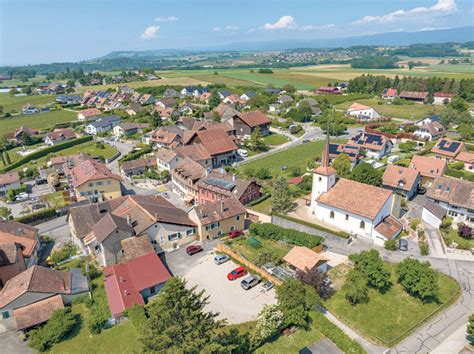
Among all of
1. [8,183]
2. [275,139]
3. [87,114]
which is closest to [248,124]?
[275,139]

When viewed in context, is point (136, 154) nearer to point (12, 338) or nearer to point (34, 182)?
point (34, 182)

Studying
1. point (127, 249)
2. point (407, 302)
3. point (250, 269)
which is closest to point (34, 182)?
point (127, 249)

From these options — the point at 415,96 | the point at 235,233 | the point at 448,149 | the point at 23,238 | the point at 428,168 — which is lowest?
the point at 235,233

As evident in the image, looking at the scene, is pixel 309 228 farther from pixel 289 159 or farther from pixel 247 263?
pixel 289 159

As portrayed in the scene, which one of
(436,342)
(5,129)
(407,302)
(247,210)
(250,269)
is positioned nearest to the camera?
(436,342)

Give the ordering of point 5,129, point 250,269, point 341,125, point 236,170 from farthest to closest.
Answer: point 5,129 → point 341,125 → point 236,170 → point 250,269
